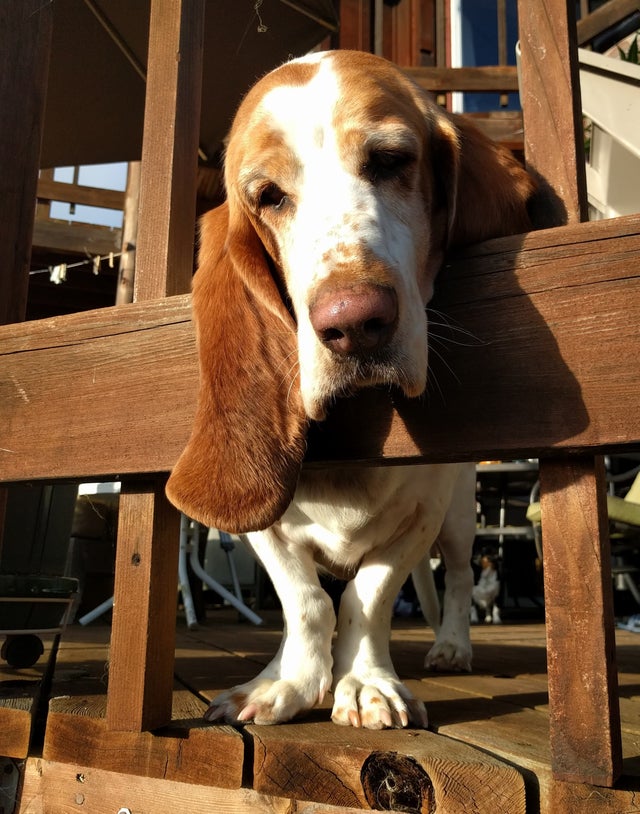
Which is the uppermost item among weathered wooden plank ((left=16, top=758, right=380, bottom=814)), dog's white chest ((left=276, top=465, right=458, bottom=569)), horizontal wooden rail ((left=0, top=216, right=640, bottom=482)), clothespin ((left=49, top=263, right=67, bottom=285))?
clothespin ((left=49, top=263, right=67, bottom=285))

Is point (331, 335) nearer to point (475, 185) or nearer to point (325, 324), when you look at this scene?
point (325, 324)


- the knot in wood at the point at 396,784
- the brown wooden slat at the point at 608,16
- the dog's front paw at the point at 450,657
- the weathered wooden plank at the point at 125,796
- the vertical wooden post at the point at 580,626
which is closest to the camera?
the vertical wooden post at the point at 580,626

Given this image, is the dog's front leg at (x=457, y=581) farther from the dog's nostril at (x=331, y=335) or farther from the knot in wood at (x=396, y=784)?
the dog's nostril at (x=331, y=335)

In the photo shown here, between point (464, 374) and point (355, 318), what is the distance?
234 mm

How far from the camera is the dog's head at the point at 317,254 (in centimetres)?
139

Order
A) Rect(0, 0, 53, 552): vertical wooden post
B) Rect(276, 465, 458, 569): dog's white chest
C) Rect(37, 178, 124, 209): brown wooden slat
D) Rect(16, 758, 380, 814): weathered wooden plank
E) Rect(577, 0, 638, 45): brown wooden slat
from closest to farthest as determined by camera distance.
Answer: Rect(16, 758, 380, 814): weathered wooden plank
Rect(276, 465, 458, 569): dog's white chest
Rect(0, 0, 53, 552): vertical wooden post
Rect(577, 0, 638, 45): brown wooden slat
Rect(37, 178, 124, 209): brown wooden slat

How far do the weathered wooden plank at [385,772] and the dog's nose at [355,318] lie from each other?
69cm

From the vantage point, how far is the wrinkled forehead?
5.56 feet

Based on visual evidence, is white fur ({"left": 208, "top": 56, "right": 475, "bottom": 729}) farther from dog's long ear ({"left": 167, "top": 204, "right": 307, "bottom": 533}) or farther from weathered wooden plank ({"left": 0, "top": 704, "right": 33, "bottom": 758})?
weathered wooden plank ({"left": 0, "top": 704, "right": 33, "bottom": 758})

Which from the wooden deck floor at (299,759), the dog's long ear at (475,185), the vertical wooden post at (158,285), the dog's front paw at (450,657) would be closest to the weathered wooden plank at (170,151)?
the vertical wooden post at (158,285)

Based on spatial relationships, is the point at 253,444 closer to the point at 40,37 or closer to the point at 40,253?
the point at 40,37

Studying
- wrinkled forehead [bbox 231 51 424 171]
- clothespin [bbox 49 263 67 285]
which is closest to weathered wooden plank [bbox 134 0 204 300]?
wrinkled forehead [bbox 231 51 424 171]

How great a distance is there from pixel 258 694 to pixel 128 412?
2.15 ft

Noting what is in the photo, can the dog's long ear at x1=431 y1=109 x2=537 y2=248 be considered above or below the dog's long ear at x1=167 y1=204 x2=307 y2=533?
above
